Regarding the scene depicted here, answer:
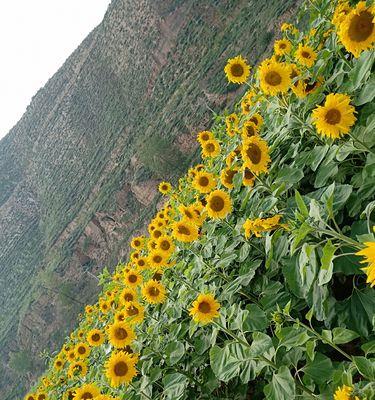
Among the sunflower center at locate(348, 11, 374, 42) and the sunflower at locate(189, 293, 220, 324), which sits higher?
the sunflower center at locate(348, 11, 374, 42)

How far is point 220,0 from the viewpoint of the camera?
42.7 meters

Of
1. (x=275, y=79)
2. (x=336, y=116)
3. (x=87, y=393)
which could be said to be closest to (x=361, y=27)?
(x=336, y=116)

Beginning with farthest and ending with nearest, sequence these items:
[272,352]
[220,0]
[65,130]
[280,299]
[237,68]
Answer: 1. [65,130]
2. [220,0]
3. [237,68]
4. [280,299]
5. [272,352]

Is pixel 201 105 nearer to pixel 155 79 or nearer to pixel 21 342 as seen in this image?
pixel 155 79

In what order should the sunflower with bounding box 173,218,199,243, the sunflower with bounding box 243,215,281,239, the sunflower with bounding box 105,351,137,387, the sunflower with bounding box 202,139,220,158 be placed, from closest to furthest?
1. the sunflower with bounding box 243,215,281,239
2. the sunflower with bounding box 105,351,137,387
3. the sunflower with bounding box 173,218,199,243
4. the sunflower with bounding box 202,139,220,158

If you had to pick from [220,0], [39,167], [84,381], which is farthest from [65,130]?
[84,381]

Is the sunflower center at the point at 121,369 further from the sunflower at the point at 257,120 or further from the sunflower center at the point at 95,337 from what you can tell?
the sunflower at the point at 257,120

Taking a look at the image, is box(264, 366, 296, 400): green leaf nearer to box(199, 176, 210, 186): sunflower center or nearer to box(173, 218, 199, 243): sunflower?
box(173, 218, 199, 243): sunflower

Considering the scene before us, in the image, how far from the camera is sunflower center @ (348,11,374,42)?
1.95 metres

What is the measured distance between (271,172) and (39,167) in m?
63.0

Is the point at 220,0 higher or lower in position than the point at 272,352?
higher

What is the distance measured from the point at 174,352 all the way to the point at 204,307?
615mm

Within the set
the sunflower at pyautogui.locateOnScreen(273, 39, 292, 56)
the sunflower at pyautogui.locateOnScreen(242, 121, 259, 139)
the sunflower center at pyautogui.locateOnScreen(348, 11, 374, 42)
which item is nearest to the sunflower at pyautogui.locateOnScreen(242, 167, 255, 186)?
the sunflower at pyautogui.locateOnScreen(242, 121, 259, 139)

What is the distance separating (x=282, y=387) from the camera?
1907 millimetres
